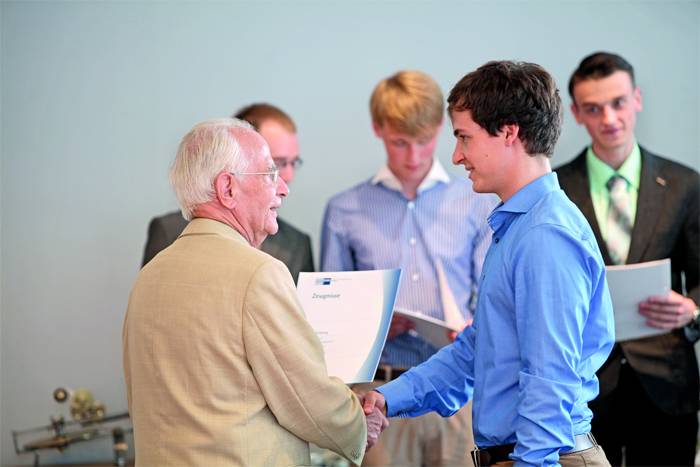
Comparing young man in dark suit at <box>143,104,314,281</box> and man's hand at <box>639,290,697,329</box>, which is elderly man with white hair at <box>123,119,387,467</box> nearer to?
young man in dark suit at <box>143,104,314,281</box>

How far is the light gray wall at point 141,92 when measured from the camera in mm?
4133

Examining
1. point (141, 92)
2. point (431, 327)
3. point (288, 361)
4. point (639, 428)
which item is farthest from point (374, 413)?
point (141, 92)

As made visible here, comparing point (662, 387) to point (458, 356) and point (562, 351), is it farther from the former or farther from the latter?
point (562, 351)

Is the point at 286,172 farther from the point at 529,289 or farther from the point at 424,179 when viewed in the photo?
the point at 529,289

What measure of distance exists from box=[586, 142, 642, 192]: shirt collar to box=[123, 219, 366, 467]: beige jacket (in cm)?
175

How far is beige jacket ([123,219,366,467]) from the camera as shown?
6.50 ft

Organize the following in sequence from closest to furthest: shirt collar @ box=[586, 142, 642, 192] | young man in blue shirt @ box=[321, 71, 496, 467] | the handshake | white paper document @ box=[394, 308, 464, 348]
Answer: the handshake → white paper document @ box=[394, 308, 464, 348] → young man in blue shirt @ box=[321, 71, 496, 467] → shirt collar @ box=[586, 142, 642, 192]

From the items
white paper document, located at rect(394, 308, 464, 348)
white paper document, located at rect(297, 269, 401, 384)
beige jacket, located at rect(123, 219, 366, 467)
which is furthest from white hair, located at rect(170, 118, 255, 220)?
white paper document, located at rect(394, 308, 464, 348)

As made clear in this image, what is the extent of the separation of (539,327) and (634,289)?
52.0 inches

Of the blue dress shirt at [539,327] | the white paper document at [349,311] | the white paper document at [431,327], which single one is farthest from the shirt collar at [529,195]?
the white paper document at [431,327]

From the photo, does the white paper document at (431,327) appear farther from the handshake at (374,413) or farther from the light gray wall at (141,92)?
the light gray wall at (141,92)

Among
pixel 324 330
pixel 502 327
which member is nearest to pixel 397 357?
A: pixel 324 330

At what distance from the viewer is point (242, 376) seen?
6.53ft

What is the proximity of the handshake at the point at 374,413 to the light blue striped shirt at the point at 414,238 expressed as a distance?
0.90 metres
